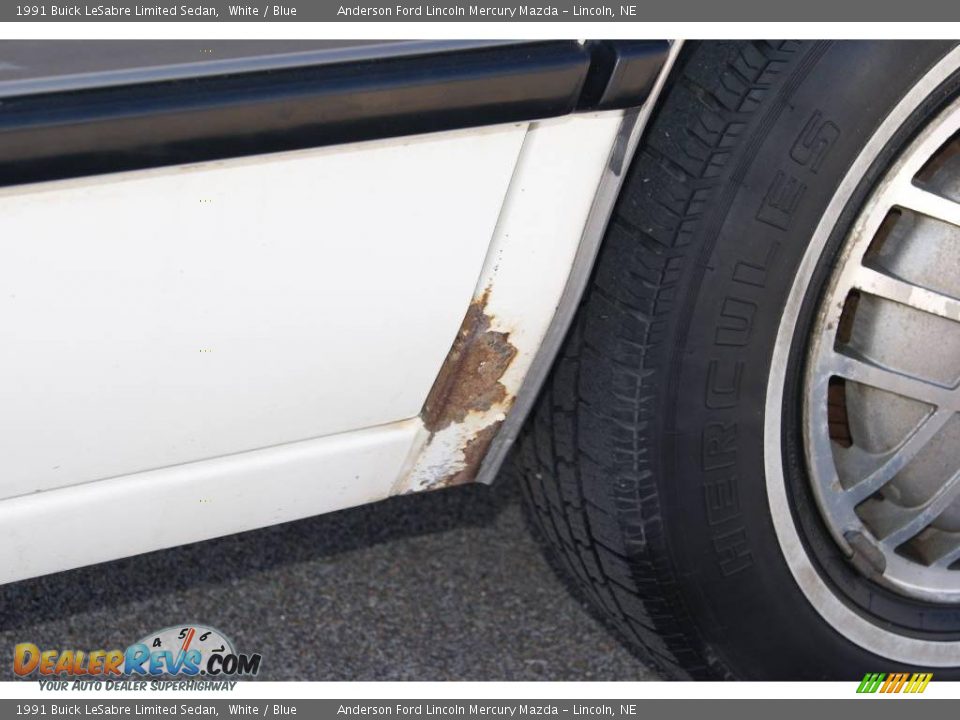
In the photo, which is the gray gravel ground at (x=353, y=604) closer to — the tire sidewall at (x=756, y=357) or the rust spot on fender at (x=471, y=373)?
the tire sidewall at (x=756, y=357)

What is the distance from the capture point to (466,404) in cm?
157

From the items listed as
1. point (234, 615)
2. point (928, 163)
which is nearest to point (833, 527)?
point (928, 163)

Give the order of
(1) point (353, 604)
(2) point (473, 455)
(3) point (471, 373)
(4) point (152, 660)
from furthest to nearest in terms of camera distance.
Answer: (1) point (353, 604)
(4) point (152, 660)
(2) point (473, 455)
(3) point (471, 373)

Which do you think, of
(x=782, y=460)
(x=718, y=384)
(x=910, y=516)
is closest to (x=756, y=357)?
(x=718, y=384)

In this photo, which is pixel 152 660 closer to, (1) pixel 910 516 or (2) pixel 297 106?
(2) pixel 297 106

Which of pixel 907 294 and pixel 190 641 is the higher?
pixel 907 294

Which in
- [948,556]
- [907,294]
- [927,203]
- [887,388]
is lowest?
[948,556]

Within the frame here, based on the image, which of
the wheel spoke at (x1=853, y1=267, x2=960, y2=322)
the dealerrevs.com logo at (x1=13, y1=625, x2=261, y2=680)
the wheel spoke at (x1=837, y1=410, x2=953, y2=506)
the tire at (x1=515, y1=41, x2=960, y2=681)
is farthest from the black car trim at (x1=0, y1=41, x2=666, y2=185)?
the dealerrevs.com logo at (x1=13, y1=625, x2=261, y2=680)

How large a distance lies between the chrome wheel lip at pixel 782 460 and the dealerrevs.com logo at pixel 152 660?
2.71ft

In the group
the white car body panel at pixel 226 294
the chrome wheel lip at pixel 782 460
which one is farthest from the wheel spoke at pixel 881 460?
the white car body panel at pixel 226 294

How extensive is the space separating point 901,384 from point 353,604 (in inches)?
36.3

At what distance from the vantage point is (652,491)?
1.62m

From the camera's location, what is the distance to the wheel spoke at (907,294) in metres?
1.59

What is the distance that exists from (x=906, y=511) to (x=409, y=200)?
3.12 ft
